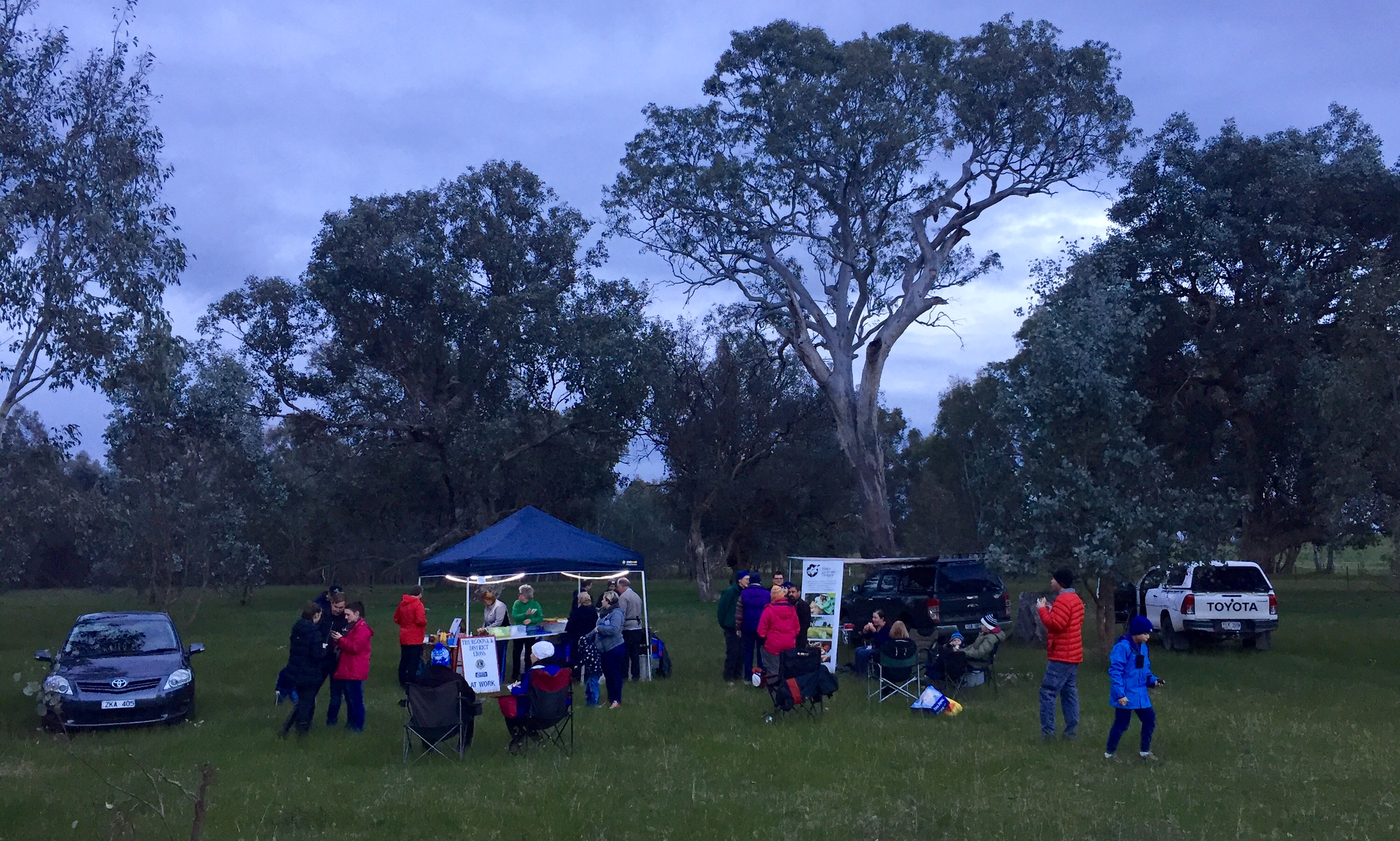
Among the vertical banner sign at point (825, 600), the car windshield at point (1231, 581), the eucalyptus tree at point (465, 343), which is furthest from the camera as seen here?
the eucalyptus tree at point (465, 343)

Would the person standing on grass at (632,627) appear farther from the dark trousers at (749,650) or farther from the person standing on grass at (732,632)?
the dark trousers at (749,650)

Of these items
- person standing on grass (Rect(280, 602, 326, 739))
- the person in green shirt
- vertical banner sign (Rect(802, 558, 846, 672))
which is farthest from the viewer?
vertical banner sign (Rect(802, 558, 846, 672))

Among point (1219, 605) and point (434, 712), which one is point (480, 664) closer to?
point (434, 712)

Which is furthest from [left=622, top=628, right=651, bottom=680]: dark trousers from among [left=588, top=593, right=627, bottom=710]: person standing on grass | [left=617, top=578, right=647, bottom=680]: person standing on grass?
[left=588, top=593, right=627, bottom=710]: person standing on grass

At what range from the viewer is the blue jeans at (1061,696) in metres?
9.39

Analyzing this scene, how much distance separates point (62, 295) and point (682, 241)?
16.0 m

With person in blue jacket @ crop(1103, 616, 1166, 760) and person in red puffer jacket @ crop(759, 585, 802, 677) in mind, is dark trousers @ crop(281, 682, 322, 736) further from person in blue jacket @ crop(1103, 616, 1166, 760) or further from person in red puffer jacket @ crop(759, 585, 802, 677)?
person in blue jacket @ crop(1103, 616, 1166, 760)

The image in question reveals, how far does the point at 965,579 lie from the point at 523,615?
7153 mm

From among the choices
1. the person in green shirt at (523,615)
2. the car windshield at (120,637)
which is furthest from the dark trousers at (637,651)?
the car windshield at (120,637)

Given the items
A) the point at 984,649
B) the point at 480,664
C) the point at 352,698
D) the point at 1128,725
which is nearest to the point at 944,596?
the point at 984,649

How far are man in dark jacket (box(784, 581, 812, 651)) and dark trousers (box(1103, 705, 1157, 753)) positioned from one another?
4254mm

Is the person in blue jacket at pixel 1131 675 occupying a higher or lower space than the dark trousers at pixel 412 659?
higher

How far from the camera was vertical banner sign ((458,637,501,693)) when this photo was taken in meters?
10.7

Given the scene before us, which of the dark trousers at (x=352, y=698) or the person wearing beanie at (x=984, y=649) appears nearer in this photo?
the dark trousers at (x=352, y=698)
